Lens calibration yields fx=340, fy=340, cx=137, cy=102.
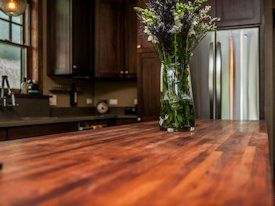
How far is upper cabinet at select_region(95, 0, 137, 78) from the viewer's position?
4.49 m

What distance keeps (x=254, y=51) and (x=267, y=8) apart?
0.83m

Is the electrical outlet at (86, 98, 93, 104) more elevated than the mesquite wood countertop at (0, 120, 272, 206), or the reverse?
the electrical outlet at (86, 98, 93, 104)

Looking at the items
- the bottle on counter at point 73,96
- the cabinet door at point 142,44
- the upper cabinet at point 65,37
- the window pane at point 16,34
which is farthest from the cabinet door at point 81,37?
the cabinet door at point 142,44

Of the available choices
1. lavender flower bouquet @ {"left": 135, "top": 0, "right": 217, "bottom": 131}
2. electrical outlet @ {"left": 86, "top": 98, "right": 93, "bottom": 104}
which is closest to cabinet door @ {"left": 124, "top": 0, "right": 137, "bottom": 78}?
electrical outlet @ {"left": 86, "top": 98, "right": 93, "bottom": 104}

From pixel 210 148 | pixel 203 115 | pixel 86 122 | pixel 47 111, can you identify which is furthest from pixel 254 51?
pixel 210 148

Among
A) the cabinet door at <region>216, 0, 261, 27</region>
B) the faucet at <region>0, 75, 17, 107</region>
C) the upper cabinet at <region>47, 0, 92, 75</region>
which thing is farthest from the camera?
the upper cabinet at <region>47, 0, 92, 75</region>

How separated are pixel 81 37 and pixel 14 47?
835mm

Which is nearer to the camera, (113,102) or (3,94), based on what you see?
(3,94)

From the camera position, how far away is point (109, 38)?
179 inches

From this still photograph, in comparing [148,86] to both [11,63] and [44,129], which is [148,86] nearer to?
[44,129]

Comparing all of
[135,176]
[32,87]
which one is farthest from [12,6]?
[135,176]

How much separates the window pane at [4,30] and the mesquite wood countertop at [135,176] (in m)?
3.02

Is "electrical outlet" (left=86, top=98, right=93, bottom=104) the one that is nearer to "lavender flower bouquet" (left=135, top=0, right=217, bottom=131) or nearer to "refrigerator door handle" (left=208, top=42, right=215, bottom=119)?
"refrigerator door handle" (left=208, top=42, right=215, bottom=119)

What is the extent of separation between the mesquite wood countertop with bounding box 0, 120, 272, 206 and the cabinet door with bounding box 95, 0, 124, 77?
357 centimetres
